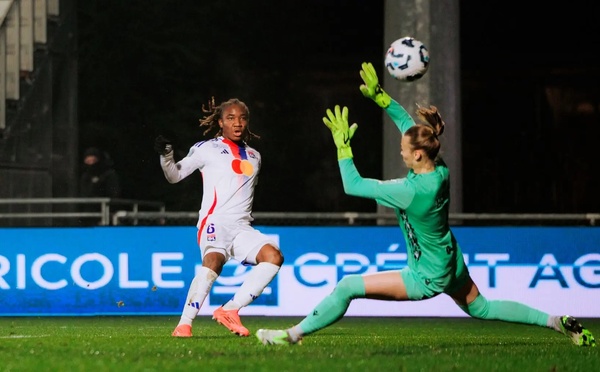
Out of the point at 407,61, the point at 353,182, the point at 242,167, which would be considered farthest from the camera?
the point at 242,167

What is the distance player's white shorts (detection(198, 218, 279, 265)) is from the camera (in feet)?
40.8

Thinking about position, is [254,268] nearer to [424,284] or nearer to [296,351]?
[296,351]

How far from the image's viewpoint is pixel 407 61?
11906 millimetres

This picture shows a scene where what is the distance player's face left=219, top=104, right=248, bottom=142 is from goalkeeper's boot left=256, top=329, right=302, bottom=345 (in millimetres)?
2580

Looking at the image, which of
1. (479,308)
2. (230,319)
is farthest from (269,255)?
(479,308)

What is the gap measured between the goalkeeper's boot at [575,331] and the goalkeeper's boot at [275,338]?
1945 millimetres

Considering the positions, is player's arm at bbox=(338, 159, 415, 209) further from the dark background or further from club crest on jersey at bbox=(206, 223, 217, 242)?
the dark background

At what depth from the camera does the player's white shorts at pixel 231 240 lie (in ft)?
40.8

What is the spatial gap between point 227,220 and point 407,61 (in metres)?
2.07

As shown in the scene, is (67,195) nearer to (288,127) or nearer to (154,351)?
(288,127)

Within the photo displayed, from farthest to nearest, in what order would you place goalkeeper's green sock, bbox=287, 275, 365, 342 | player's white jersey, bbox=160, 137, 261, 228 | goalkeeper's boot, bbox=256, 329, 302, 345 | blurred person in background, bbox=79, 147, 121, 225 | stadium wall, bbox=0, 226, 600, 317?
1. blurred person in background, bbox=79, 147, 121, 225
2. stadium wall, bbox=0, 226, 600, 317
3. player's white jersey, bbox=160, 137, 261, 228
4. goalkeeper's boot, bbox=256, 329, 302, 345
5. goalkeeper's green sock, bbox=287, 275, 365, 342

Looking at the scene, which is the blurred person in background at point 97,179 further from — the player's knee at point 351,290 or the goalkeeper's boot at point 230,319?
the player's knee at point 351,290

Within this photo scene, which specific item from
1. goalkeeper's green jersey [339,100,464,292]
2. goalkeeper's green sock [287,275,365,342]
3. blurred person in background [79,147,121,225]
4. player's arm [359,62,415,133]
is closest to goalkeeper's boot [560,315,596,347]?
goalkeeper's green jersey [339,100,464,292]

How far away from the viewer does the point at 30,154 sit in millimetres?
24203
